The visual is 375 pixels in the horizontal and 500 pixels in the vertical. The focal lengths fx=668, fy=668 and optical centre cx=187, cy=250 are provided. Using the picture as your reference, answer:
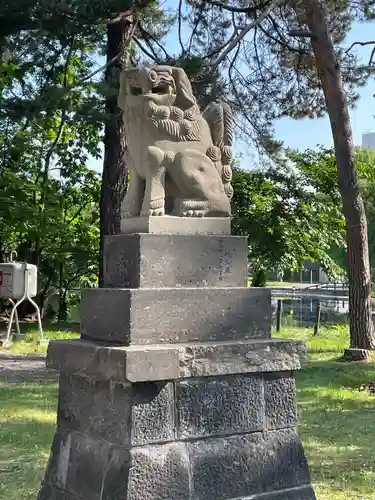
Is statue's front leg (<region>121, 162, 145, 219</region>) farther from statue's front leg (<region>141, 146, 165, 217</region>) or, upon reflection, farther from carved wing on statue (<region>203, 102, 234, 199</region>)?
carved wing on statue (<region>203, 102, 234, 199</region>)

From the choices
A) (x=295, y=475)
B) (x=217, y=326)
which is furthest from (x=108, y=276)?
(x=295, y=475)

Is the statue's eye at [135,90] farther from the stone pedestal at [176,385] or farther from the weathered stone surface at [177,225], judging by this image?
the stone pedestal at [176,385]

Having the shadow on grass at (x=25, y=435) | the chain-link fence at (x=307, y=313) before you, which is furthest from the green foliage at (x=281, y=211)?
the shadow on grass at (x=25, y=435)

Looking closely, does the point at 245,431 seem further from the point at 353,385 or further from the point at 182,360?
the point at 353,385

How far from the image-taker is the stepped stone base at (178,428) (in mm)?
3418

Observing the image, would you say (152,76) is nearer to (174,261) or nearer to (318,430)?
(174,261)

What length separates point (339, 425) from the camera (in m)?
6.77

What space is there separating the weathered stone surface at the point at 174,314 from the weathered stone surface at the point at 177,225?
0.39 m

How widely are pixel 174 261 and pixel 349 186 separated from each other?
772 cm

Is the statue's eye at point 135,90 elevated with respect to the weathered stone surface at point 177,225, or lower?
elevated

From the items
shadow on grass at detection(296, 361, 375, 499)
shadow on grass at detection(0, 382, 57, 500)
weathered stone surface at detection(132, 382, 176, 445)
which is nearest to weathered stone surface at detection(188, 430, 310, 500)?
weathered stone surface at detection(132, 382, 176, 445)

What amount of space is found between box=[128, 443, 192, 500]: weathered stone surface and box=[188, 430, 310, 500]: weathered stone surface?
62 millimetres

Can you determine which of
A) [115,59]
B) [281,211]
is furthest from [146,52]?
[281,211]

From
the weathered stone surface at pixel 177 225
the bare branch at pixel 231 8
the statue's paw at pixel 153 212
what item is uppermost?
the bare branch at pixel 231 8
